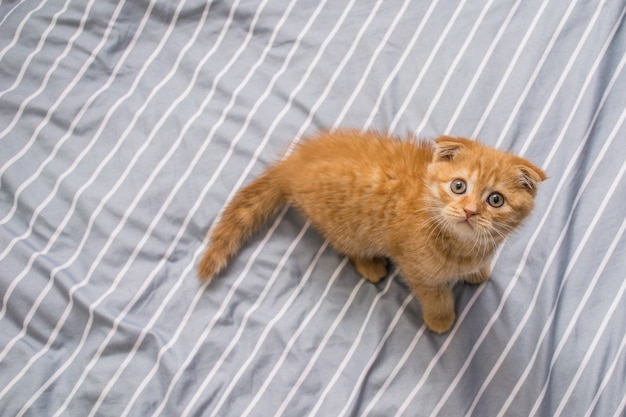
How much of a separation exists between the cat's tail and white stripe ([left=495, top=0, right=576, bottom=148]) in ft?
2.02

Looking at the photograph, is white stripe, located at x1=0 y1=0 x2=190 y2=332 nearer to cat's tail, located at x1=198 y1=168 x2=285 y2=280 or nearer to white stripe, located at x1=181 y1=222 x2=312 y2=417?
cat's tail, located at x1=198 y1=168 x2=285 y2=280

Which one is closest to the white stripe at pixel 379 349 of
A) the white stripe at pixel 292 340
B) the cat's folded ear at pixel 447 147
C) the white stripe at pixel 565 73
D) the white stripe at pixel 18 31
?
the white stripe at pixel 292 340

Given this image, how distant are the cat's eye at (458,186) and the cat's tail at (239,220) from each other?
1.54 ft

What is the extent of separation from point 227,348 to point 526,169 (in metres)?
0.82

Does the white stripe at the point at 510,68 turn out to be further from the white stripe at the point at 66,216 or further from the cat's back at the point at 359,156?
the white stripe at the point at 66,216

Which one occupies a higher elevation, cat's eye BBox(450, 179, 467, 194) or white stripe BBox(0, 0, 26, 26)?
cat's eye BBox(450, 179, 467, 194)

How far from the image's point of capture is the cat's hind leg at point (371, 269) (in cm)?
145

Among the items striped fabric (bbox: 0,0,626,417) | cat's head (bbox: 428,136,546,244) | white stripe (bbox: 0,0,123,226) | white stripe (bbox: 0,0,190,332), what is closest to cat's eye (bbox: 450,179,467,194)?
cat's head (bbox: 428,136,546,244)

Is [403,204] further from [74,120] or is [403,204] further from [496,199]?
[74,120]

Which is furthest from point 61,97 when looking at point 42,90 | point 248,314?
point 248,314

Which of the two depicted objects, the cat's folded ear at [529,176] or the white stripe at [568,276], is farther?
the white stripe at [568,276]

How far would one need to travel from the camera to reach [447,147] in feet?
3.88

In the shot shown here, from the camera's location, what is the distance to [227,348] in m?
1.41

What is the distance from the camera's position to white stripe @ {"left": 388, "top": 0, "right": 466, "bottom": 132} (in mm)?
1543
